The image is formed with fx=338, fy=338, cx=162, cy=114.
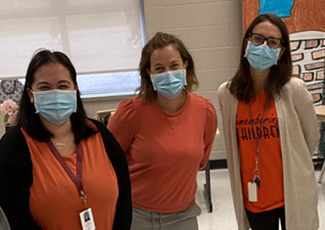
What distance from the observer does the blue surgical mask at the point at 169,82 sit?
144cm

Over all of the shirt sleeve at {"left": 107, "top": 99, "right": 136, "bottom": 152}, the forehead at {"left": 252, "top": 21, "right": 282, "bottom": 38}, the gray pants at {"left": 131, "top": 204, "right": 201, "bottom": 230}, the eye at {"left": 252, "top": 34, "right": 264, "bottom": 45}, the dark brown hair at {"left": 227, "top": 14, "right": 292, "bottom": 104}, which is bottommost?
the gray pants at {"left": 131, "top": 204, "right": 201, "bottom": 230}

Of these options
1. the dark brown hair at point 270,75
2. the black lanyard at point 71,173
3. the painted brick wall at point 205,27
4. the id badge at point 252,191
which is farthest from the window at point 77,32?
the black lanyard at point 71,173

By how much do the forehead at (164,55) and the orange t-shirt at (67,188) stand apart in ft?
1.40

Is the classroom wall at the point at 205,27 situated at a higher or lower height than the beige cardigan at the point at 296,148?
higher

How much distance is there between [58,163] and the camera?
1.22 meters

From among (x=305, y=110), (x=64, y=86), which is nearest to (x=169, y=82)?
(x=64, y=86)

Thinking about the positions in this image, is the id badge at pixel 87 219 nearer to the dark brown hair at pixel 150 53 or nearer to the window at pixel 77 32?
the dark brown hair at pixel 150 53

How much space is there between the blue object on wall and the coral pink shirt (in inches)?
94.7

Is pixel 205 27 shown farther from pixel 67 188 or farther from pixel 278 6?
pixel 67 188

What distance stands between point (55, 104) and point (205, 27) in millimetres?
2700

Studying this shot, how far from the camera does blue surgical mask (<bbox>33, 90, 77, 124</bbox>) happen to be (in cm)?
126

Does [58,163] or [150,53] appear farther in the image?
[150,53]

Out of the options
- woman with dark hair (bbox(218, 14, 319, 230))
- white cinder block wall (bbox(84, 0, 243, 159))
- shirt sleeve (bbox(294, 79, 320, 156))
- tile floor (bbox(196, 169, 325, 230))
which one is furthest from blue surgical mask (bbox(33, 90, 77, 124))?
white cinder block wall (bbox(84, 0, 243, 159))

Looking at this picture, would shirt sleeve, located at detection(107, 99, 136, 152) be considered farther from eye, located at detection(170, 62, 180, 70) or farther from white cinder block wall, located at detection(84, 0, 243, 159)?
white cinder block wall, located at detection(84, 0, 243, 159)
